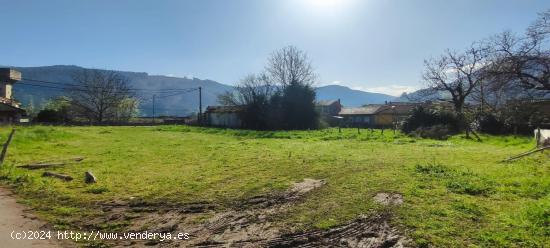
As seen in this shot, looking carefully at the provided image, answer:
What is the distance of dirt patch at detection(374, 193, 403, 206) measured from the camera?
296 inches

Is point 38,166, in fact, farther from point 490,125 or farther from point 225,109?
point 225,109

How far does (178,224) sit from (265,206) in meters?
1.81

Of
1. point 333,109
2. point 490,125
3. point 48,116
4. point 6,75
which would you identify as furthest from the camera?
point 333,109

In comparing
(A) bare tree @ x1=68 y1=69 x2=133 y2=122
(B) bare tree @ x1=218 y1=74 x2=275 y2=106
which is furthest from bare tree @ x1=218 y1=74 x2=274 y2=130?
(A) bare tree @ x1=68 y1=69 x2=133 y2=122

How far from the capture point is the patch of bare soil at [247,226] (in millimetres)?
5777

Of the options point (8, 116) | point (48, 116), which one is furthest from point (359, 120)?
point (8, 116)

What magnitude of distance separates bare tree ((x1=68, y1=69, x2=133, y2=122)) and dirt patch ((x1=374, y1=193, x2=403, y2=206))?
76.8 metres

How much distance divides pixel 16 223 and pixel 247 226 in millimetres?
4429

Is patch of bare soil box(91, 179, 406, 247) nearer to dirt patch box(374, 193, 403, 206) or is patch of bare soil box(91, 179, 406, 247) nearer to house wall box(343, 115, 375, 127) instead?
dirt patch box(374, 193, 403, 206)

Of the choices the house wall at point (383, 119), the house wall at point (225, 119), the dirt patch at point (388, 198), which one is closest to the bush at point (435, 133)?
the dirt patch at point (388, 198)

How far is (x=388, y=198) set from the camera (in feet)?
26.0

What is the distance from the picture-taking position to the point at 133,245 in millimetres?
6062

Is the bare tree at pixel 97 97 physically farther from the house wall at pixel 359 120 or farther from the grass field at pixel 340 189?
the grass field at pixel 340 189

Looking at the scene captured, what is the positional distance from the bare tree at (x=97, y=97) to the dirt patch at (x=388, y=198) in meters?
76.8
